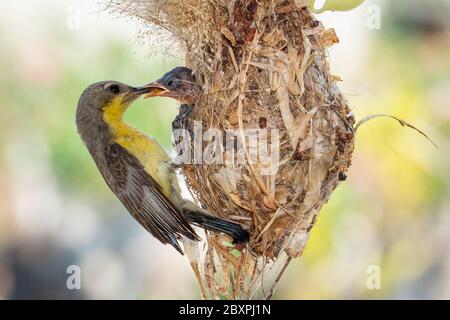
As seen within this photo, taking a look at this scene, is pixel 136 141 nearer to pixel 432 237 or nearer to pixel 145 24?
pixel 145 24

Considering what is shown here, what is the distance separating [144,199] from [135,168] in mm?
132

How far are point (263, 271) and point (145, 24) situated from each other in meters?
0.90

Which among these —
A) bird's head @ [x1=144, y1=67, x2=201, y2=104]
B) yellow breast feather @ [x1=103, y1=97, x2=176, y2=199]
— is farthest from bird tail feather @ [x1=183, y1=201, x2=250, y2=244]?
bird's head @ [x1=144, y1=67, x2=201, y2=104]

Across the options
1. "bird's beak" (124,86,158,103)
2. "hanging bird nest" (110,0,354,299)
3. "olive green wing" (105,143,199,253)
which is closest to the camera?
"hanging bird nest" (110,0,354,299)

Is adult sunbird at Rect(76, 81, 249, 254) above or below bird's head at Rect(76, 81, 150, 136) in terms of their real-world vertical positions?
below

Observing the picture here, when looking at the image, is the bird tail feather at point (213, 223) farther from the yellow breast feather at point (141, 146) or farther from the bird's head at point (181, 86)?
the bird's head at point (181, 86)

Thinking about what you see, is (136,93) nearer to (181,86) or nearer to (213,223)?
(181,86)

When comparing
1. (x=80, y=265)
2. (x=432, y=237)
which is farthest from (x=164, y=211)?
(x=432, y=237)

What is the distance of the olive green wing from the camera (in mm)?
2822

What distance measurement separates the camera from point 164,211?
2.87m

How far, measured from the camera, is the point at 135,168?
2977 mm

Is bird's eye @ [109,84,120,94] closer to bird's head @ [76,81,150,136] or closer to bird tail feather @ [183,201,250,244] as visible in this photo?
bird's head @ [76,81,150,136]

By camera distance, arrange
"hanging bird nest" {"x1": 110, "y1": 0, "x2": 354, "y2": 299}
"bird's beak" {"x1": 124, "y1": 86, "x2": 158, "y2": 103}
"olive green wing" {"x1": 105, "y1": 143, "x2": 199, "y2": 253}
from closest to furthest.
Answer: "hanging bird nest" {"x1": 110, "y1": 0, "x2": 354, "y2": 299} < "olive green wing" {"x1": 105, "y1": 143, "x2": 199, "y2": 253} < "bird's beak" {"x1": 124, "y1": 86, "x2": 158, "y2": 103}

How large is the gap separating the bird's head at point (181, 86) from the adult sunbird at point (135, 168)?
10 centimetres
